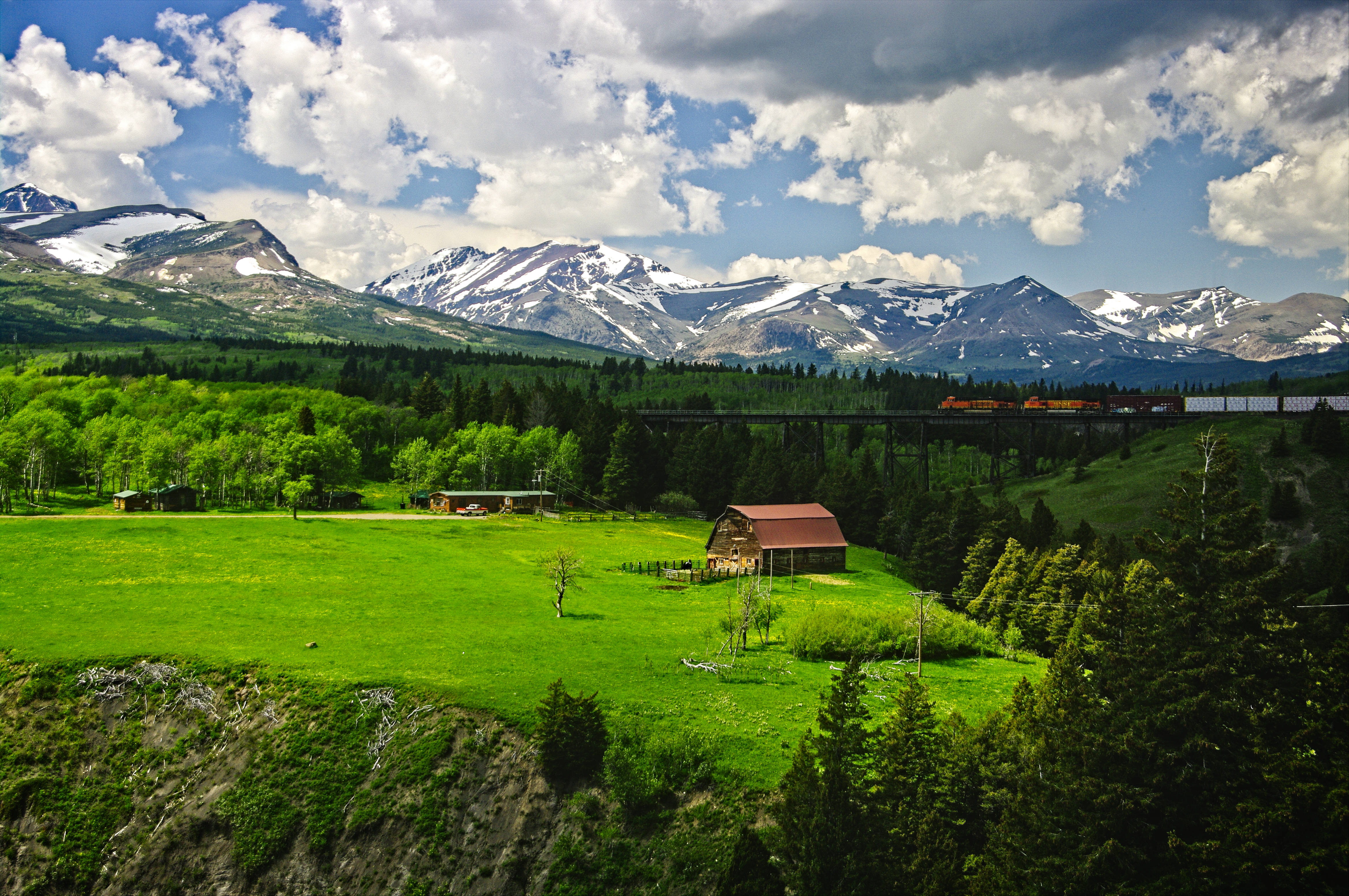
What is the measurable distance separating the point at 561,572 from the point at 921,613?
26009 mm

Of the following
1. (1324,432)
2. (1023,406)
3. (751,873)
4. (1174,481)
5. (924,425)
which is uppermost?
(1023,406)

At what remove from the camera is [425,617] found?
5472cm

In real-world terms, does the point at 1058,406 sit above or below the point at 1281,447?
above

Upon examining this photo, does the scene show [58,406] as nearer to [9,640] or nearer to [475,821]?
[9,640]

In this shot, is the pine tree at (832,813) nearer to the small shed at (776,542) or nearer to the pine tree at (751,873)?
the pine tree at (751,873)

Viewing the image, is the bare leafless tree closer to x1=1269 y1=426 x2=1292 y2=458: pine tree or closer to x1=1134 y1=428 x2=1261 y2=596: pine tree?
x1=1134 y1=428 x2=1261 y2=596: pine tree

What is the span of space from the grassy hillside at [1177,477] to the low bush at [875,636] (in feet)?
170

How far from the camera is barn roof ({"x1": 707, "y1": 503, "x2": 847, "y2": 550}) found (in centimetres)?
8381

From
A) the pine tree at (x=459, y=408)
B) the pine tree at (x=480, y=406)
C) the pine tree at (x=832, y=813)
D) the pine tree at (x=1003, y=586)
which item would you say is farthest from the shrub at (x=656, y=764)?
the pine tree at (x=480, y=406)

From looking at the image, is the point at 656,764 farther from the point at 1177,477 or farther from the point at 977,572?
the point at 1177,477

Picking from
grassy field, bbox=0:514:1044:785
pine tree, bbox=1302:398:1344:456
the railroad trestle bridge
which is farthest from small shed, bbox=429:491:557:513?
pine tree, bbox=1302:398:1344:456

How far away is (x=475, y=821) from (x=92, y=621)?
106 ft

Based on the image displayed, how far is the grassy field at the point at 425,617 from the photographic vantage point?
40812 mm

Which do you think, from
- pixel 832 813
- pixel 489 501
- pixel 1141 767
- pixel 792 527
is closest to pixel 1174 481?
pixel 792 527
